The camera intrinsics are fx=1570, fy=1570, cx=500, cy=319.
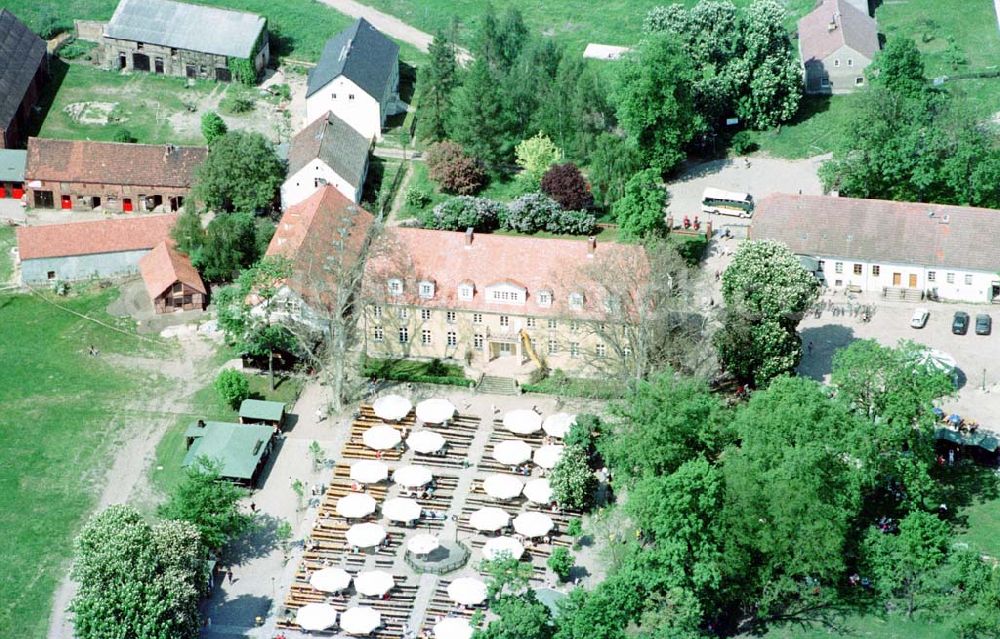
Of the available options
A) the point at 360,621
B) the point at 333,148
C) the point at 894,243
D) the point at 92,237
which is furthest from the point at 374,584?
the point at 894,243

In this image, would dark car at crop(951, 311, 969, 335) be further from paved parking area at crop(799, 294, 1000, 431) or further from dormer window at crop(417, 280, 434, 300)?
dormer window at crop(417, 280, 434, 300)

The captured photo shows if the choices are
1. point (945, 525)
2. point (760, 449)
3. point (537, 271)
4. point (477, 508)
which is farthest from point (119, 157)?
point (945, 525)

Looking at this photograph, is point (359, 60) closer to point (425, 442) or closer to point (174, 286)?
point (174, 286)

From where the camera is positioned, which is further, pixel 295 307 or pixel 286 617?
pixel 295 307

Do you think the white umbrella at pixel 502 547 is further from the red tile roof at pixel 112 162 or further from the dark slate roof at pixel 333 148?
the red tile roof at pixel 112 162

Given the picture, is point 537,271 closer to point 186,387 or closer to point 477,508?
point 477,508
